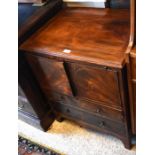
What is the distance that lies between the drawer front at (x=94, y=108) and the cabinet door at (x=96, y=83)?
0.20 ft

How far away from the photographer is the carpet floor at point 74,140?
4.96 ft

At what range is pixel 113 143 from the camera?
1531 mm

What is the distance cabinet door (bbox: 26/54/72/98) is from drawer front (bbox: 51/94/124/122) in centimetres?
8

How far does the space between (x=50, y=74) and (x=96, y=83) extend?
1.08ft

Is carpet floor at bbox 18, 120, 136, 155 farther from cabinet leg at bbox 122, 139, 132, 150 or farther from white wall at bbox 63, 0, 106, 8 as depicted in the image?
white wall at bbox 63, 0, 106, 8

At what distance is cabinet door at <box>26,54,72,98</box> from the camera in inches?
49.3

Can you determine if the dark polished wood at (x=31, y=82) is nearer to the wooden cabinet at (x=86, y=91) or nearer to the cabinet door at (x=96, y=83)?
the wooden cabinet at (x=86, y=91)

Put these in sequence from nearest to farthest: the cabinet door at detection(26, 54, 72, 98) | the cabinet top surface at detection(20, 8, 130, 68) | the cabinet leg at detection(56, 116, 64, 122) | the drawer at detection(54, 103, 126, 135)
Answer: the cabinet top surface at detection(20, 8, 130, 68), the cabinet door at detection(26, 54, 72, 98), the drawer at detection(54, 103, 126, 135), the cabinet leg at detection(56, 116, 64, 122)

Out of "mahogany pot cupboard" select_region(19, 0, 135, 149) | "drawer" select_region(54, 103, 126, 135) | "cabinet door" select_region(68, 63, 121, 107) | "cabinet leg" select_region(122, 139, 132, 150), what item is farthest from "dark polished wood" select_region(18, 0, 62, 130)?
"cabinet leg" select_region(122, 139, 132, 150)

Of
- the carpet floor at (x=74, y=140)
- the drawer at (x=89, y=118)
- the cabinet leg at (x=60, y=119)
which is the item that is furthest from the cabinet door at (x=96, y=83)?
the cabinet leg at (x=60, y=119)

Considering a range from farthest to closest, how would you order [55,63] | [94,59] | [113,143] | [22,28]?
[113,143] → [22,28] → [55,63] → [94,59]
